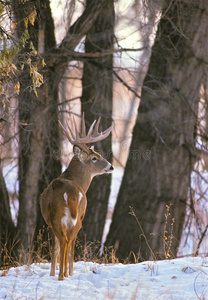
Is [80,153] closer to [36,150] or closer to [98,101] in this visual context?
[36,150]

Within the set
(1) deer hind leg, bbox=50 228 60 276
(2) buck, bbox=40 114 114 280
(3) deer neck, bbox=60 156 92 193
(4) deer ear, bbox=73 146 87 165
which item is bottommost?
(1) deer hind leg, bbox=50 228 60 276

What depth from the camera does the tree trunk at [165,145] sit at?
10.1 meters

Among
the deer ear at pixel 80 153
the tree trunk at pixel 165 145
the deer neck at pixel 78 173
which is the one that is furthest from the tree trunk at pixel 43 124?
the deer neck at pixel 78 173

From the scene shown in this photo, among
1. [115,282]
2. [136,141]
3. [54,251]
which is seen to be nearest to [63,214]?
[54,251]

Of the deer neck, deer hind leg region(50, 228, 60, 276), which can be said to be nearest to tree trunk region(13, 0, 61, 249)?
the deer neck

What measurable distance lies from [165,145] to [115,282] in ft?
16.8

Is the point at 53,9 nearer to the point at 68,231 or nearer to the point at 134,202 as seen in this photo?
the point at 134,202

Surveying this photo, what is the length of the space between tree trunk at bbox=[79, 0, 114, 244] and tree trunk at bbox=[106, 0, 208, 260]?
38cm

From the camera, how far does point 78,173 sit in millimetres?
6727

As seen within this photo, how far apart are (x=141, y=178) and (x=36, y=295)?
582 centimetres

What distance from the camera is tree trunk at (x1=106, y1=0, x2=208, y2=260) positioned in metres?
10.1

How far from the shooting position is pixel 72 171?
21.9ft

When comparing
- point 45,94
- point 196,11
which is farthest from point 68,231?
point 196,11

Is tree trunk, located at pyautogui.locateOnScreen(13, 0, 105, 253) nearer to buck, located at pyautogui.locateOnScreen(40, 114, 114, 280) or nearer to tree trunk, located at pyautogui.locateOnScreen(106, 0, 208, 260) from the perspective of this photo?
tree trunk, located at pyautogui.locateOnScreen(106, 0, 208, 260)
